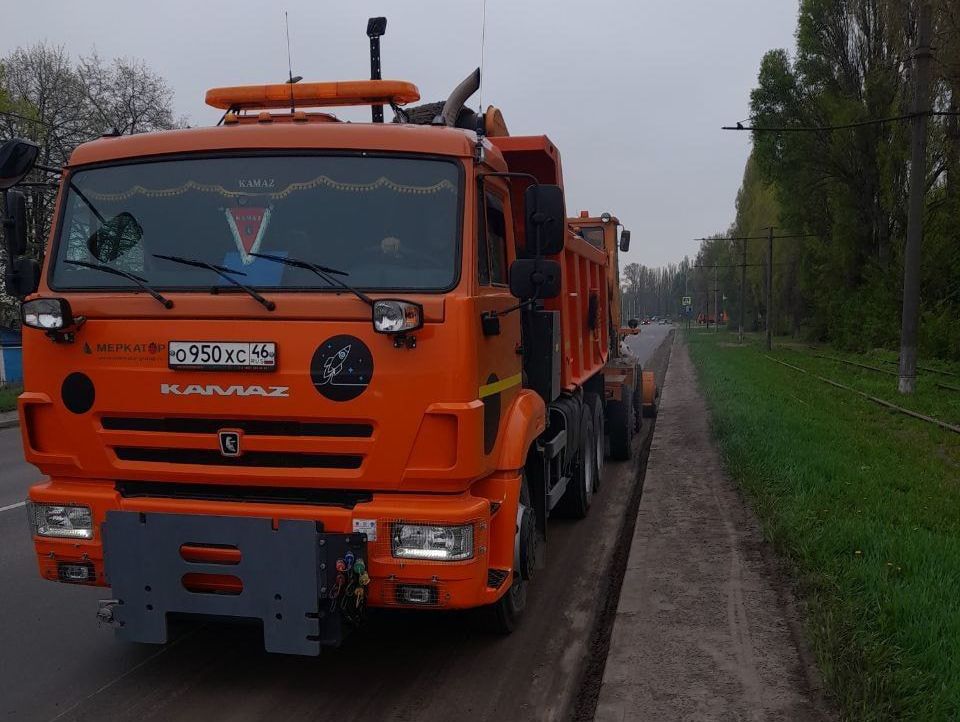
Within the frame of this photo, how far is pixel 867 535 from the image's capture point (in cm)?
593

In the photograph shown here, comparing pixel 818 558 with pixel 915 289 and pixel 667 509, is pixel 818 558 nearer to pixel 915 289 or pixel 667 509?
pixel 667 509

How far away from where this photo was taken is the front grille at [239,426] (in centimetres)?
386

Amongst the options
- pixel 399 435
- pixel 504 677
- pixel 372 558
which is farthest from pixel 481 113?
pixel 504 677

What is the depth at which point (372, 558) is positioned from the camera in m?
3.87

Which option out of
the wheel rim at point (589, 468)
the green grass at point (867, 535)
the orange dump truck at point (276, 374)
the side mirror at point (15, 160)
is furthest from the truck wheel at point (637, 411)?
the side mirror at point (15, 160)

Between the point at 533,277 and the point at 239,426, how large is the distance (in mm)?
1630

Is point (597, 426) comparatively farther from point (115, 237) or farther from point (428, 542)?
point (115, 237)

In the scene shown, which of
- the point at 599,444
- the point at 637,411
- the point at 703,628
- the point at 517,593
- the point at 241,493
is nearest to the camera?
the point at 241,493

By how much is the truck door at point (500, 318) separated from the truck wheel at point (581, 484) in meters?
2.80

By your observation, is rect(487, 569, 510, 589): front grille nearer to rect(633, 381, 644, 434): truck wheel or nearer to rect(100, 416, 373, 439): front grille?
rect(100, 416, 373, 439): front grille

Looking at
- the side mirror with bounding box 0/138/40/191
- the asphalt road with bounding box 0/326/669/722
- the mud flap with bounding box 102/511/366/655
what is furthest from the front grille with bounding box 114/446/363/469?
the side mirror with bounding box 0/138/40/191

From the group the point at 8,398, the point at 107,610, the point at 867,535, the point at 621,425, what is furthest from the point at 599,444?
the point at 8,398

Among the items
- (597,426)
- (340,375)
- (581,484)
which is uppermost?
(340,375)

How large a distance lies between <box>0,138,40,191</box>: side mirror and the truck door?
2.28m
